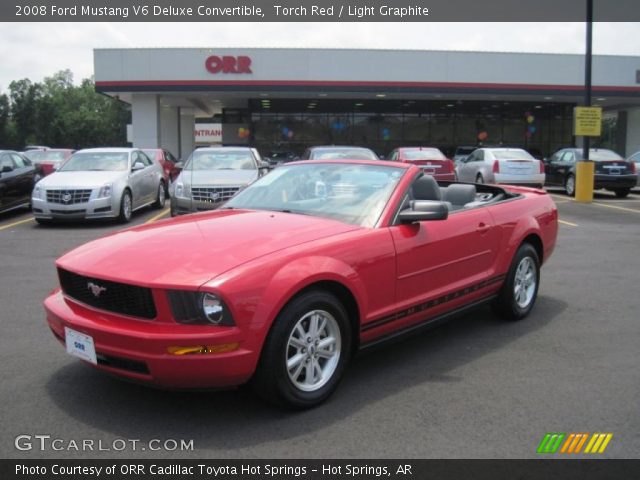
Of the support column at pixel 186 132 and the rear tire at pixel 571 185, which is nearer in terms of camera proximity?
the rear tire at pixel 571 185

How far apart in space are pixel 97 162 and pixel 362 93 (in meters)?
18.3

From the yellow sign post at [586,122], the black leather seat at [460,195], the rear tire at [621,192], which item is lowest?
the rear tire at [621,192]

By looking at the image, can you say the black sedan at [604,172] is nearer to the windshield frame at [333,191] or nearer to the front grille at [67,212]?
the front grille at [67,212]

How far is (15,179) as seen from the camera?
43.3 ft

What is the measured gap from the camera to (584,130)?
56.9 feet

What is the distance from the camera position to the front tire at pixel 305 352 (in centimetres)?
336

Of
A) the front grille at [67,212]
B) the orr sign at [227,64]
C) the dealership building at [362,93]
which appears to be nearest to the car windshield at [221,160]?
the front grille at [67,212]

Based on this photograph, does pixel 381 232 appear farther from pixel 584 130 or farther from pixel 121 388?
pixel 584 130

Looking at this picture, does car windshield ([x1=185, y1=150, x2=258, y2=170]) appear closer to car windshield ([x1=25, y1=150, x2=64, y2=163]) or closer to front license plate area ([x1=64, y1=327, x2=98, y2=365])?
front license plate area ([x1=64, y1=327, x2=98, y2=365])

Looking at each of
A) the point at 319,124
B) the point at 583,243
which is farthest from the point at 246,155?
the point at 319,124

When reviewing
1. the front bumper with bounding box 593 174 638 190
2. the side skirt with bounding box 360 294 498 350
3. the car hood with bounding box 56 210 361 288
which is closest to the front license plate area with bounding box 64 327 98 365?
the car hood with bounding box 56 210 361 288

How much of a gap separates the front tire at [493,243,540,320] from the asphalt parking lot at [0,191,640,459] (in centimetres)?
12

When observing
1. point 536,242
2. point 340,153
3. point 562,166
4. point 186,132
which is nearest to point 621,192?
point 562,166

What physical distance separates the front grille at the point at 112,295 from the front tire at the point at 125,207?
8955 millimetres
